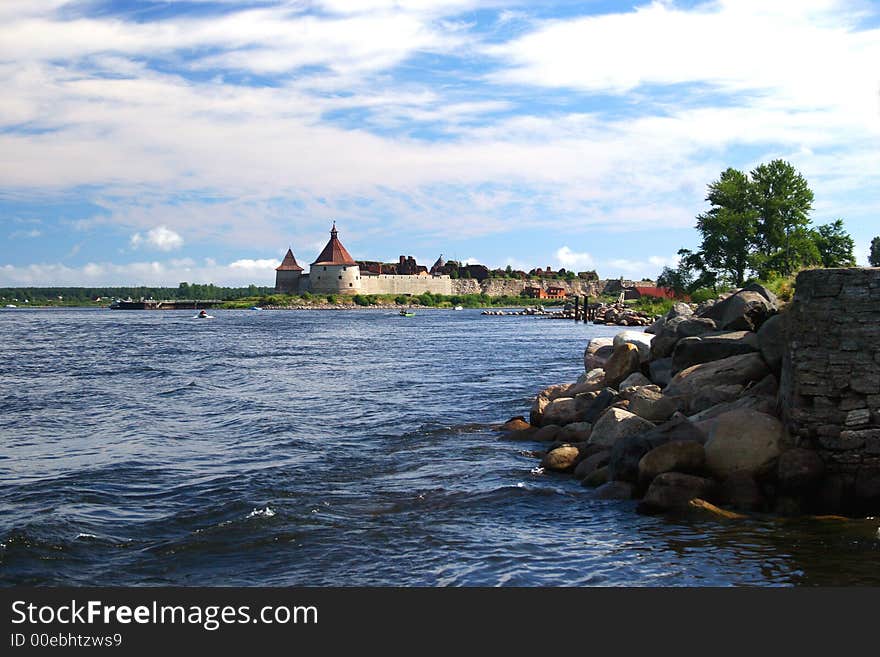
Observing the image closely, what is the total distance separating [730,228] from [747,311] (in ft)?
116

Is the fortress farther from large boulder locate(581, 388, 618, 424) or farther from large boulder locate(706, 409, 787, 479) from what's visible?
large boulder locate(706, 409, 787, 479)

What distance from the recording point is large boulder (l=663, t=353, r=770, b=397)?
11914 millimetres

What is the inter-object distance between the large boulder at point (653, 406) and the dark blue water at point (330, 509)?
70.0 inches

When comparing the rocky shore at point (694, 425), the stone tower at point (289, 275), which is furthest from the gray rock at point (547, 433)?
the stone tower at point (289, 275)

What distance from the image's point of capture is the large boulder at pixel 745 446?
991cm

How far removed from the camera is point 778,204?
46.7 meters

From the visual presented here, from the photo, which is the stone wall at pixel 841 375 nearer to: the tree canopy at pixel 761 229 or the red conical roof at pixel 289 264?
the tree canopy at pixel 761 229

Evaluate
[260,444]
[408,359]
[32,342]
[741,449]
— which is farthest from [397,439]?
[32,342]

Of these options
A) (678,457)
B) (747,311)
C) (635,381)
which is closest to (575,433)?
(635,381)

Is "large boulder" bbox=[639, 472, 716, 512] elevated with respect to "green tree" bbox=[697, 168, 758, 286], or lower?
lower

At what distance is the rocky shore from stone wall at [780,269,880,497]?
24cm

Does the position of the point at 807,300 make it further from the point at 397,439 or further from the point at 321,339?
the point at 321,339

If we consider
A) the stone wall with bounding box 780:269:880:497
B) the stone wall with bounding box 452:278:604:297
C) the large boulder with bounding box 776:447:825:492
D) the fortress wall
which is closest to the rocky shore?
the large boulder with bounding box 776:447:825:492

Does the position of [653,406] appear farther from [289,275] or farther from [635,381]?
[289,275]
